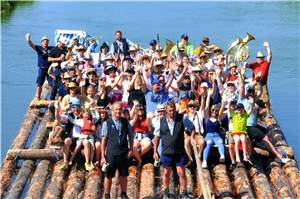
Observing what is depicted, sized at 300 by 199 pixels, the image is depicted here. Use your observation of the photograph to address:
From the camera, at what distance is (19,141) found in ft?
52.4

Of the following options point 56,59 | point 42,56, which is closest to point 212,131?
point 56,59

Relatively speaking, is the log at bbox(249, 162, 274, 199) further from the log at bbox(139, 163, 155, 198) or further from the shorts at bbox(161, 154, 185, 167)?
the log at bbox(139, 163, 155, 198)

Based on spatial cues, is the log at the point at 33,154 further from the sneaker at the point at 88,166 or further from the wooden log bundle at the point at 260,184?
the wooden log bundle at the point at 260,184

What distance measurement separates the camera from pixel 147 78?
14.7 m

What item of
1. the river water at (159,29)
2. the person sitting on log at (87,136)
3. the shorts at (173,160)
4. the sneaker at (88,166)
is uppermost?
the river water at (159,29)

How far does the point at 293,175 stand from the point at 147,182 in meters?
2.84

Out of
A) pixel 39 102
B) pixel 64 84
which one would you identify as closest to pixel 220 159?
pixel 64 84

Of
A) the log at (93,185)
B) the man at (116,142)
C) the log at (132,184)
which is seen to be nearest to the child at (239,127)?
the log at (132,184)

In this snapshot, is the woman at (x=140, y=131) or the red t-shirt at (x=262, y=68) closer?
the woman at (x=140, y=131)

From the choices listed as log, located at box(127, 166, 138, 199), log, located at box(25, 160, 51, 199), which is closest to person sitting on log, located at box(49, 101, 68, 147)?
log, located at box(25, 160, 51, 199)

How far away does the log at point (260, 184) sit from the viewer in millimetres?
12523

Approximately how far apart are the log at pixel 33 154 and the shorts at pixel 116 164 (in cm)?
252

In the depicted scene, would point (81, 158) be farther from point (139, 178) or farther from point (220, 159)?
point (220, 159)

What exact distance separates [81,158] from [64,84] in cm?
250
